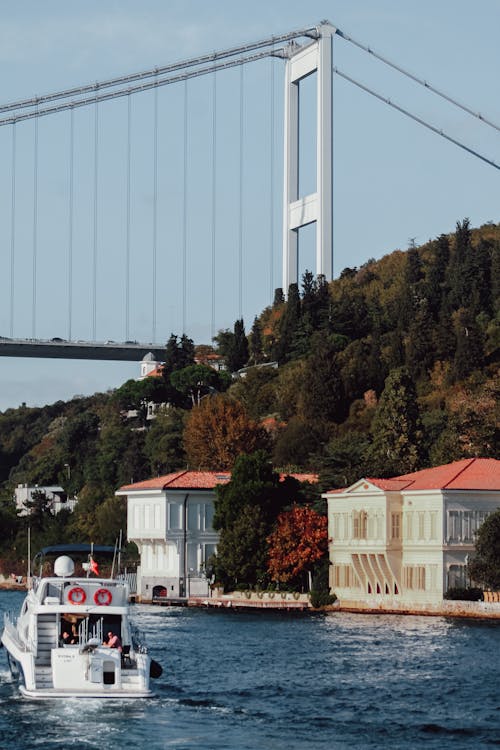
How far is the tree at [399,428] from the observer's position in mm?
82688

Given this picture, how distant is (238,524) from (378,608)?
9.51 metres

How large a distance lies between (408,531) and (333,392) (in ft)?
103

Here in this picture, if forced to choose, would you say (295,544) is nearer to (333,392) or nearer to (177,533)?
(177,533)

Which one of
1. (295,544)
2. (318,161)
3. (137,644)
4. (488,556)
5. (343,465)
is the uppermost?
(318,161)

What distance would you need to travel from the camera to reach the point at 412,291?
112125 millimetres

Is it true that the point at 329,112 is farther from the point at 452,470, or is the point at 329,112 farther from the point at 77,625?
the point at 77,625

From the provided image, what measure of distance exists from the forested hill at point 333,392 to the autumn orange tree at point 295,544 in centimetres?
356

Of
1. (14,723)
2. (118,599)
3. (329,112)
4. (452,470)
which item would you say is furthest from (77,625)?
(329,112)

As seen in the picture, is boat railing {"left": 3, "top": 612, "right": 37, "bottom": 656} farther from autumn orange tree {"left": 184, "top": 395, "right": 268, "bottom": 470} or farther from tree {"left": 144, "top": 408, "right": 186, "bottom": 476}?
tree {"left": 144, "top": 408, "right": 186, "bottom": 476}

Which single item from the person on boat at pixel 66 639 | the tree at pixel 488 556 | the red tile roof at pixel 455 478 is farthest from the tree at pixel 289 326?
the person on boat at pixel 66 639

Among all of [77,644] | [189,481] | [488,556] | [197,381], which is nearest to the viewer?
[77,644]

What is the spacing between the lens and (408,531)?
72.2 m

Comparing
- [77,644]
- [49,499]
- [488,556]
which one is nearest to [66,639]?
[77,644]

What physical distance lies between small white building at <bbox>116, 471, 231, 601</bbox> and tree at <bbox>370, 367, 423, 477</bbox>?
9451 mm
